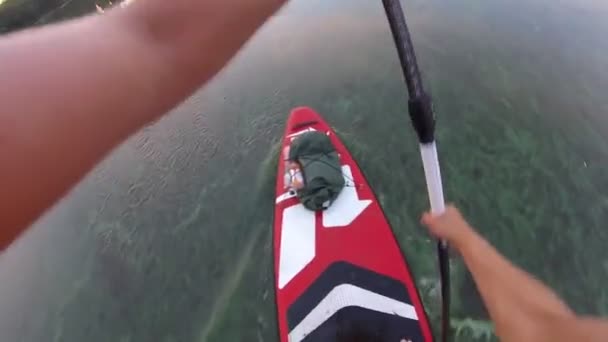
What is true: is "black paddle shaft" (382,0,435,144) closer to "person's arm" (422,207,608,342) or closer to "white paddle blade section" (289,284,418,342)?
"person's arm" (422,207,608,342)

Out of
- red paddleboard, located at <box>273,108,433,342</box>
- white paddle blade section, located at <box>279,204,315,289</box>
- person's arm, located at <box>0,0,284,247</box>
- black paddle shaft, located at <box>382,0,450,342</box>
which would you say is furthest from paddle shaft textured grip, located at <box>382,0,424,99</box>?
white paddle blade section, located at <box>279,204,315,289</box>

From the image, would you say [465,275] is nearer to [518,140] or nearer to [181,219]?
[518,140]

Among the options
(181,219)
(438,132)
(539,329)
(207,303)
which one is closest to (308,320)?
(207,303)

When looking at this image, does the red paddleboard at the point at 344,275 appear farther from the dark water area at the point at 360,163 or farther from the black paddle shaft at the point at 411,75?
the black paddle shaft at the point at 411,75

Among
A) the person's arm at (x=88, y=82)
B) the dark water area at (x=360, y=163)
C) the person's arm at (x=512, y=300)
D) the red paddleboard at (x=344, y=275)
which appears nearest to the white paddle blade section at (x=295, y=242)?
the red paddleboard at (x=344, y=275)

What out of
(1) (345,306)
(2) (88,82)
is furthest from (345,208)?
(2) (88,82)
